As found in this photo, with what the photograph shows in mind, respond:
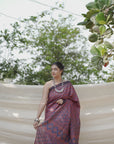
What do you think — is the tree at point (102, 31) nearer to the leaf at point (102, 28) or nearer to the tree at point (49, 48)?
the leaf at point (102, 28)

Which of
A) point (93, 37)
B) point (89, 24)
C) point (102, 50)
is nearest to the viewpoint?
point (102, 50)

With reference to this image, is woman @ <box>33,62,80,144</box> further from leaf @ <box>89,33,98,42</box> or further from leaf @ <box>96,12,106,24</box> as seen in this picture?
leaf @ <box>96,12,106,24</box>

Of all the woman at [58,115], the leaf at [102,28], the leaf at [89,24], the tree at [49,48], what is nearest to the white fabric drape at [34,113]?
the woman at [58,115]

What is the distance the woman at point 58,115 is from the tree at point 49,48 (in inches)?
123

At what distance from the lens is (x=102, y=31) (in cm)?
121

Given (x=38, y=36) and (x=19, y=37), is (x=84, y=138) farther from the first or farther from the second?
(x=38, y=36)

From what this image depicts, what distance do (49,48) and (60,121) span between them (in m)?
3.94

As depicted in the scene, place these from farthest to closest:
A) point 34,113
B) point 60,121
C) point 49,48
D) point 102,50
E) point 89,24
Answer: point 49,48 < point 34,113 < point 60,121 < point 89,24 < point 102,50

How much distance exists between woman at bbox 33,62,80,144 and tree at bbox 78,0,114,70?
4.91 ft

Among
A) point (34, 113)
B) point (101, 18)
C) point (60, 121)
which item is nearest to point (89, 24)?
point (101, 18)

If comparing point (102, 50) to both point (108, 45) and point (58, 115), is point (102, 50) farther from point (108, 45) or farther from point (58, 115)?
point (58, 115)

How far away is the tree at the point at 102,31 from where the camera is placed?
120cm

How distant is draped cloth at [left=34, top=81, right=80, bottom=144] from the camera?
2.63 metres

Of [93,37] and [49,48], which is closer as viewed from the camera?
[93,37]
